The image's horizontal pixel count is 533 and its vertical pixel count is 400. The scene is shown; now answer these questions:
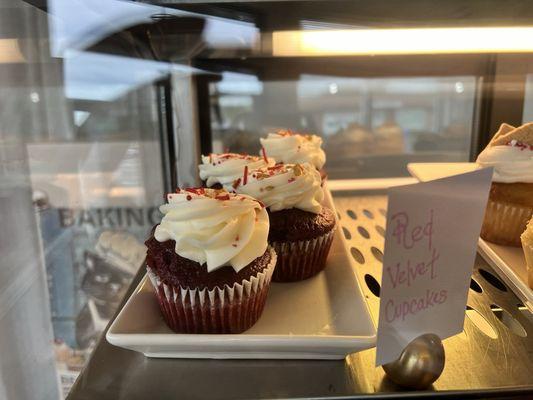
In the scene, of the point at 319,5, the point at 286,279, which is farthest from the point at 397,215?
the point at 286,279

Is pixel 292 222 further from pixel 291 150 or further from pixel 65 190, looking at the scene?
pixel 65 190

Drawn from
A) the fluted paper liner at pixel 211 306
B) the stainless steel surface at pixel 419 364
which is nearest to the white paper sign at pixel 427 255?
the stainless steel surface at pixel 419 364

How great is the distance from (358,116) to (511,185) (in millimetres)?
589

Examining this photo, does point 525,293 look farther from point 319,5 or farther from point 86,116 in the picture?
point 86,116

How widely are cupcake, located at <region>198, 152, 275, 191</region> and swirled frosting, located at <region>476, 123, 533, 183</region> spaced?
0.50 metres

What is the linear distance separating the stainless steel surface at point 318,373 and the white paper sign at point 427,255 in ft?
0.22

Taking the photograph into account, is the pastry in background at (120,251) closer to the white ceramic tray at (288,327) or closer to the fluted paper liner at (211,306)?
the white ceramic tray at (288,327)

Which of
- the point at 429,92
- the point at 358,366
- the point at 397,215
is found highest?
the point at 429,92

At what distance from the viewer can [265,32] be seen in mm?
1012

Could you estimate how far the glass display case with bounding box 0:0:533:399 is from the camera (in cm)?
72

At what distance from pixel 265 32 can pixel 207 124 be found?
1.63 ft

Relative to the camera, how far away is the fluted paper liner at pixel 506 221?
106cm

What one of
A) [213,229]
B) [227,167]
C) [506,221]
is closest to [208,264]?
[213,229]

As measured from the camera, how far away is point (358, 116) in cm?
157
